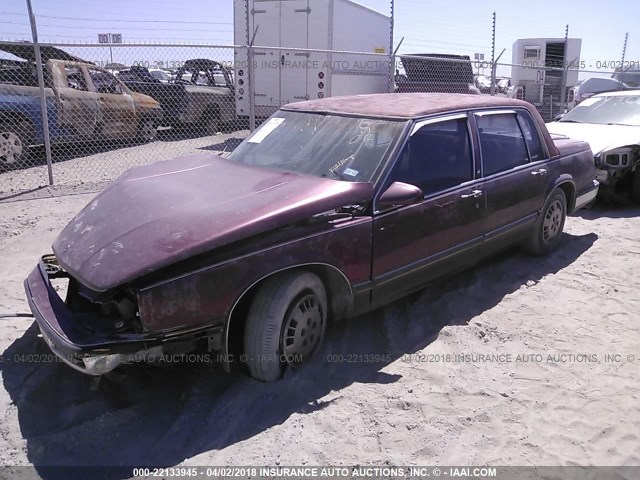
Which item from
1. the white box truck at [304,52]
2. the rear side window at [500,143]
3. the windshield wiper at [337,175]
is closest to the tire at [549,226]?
the rear side window at [500,143]

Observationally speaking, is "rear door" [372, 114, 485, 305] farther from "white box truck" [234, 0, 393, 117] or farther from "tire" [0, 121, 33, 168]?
"white box truck" [234, 0, 393, 117]

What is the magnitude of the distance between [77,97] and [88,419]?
8.21 meters

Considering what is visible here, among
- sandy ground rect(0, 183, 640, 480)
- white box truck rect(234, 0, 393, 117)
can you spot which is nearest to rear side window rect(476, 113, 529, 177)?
sandy ground rect(0, 183, 640, 480)

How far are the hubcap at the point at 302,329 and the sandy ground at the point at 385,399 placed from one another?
4.8 inches

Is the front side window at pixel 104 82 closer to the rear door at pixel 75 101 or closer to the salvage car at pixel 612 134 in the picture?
the rear door at pixel 75 101

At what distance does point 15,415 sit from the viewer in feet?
9.55

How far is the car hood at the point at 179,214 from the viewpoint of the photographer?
2.71 metres

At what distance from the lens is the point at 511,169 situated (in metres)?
4.73

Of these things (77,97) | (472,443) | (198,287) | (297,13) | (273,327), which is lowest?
(472,443)

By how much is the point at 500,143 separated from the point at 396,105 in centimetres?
112

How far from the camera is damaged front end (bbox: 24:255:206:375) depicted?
2629 millimetres

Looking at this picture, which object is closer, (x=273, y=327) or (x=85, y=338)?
(x=85, y=338)

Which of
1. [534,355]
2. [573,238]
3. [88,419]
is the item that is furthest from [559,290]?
[88,419]

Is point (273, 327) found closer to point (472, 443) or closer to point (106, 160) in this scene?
point (472, 443)
